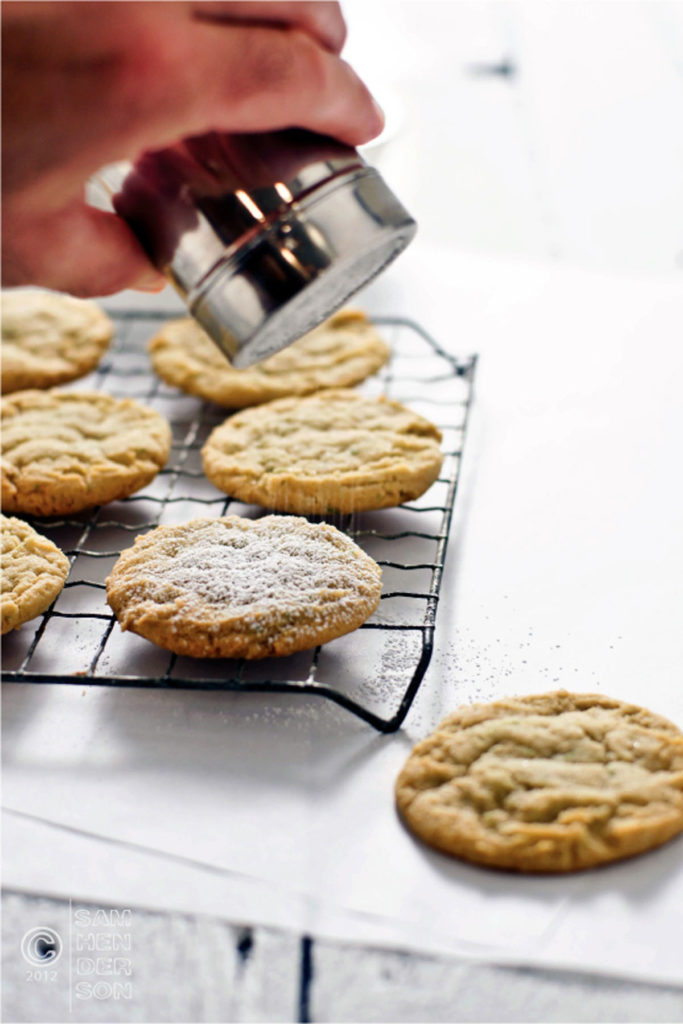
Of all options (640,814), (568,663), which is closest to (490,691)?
(568,663)

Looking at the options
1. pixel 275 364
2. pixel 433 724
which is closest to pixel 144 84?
pixel 433 724

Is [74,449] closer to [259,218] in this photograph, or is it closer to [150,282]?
[150,282]

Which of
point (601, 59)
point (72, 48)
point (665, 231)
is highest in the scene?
point (72, 48)

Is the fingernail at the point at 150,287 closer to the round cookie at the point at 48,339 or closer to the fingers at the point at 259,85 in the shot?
the fingers at the point at 259,85

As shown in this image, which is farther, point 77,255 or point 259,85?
point 77,255

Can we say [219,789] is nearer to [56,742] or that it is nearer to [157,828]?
[157,828]

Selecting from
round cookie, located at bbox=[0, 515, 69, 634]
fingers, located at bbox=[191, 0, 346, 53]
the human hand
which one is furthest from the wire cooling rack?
fingers, located at bbox=[191, 0, 346, 53]

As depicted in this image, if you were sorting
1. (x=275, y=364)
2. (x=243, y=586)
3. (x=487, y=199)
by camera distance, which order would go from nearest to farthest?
(x=243, y=586) → (x=275, y=364) → (x=487, y=199)
